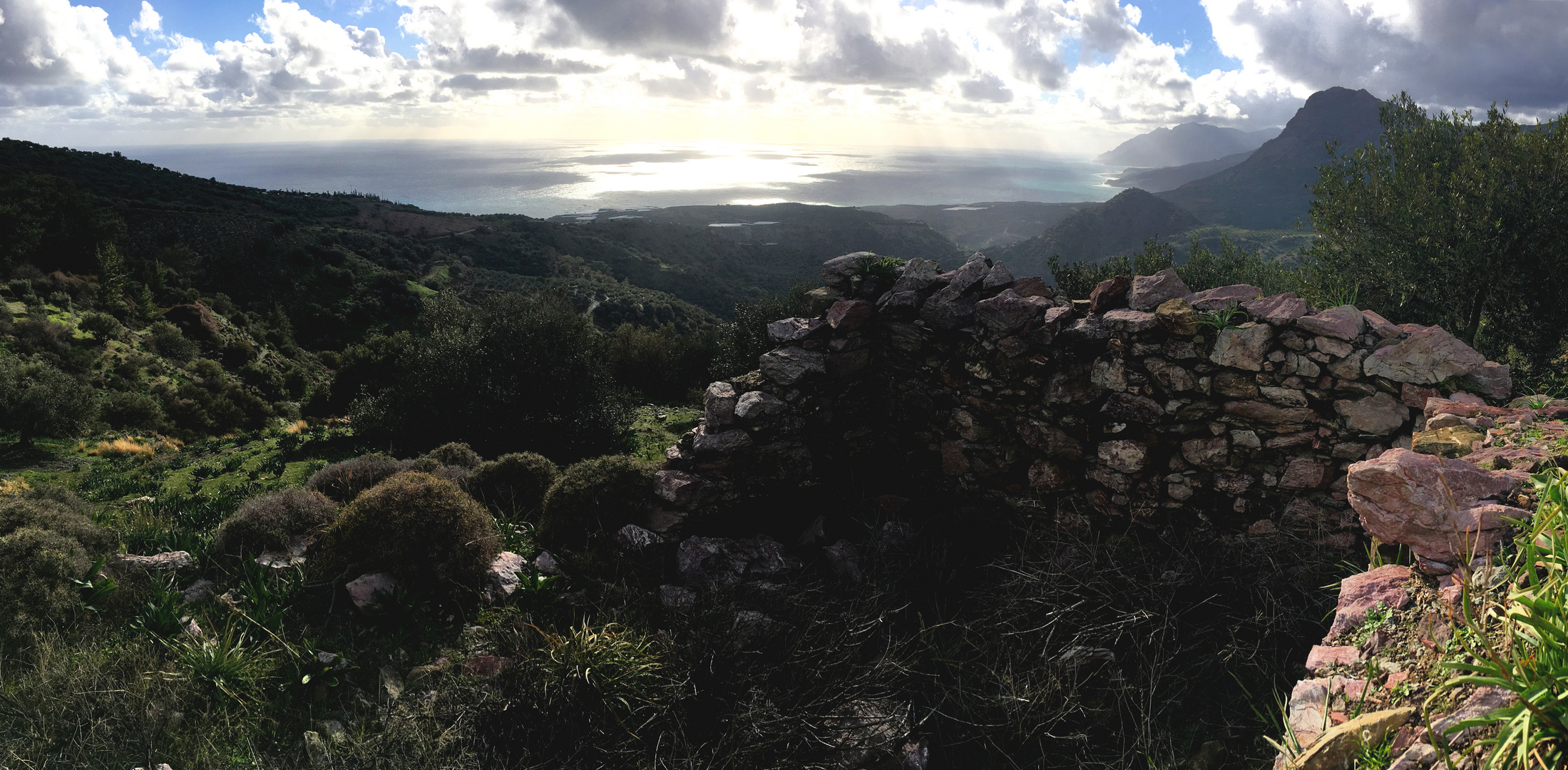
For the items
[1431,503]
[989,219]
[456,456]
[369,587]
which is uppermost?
[989,219]

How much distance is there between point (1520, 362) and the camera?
8.36 meters

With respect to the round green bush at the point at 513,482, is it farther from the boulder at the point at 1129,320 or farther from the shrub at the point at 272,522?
the boulder at the point at 1129,320

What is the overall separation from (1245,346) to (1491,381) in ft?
4.29

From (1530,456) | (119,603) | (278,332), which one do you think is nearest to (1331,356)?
(1530,456)

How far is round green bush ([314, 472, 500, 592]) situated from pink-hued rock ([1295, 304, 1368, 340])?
249 inches

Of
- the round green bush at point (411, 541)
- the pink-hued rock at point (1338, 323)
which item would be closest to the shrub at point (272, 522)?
the round green bush at point (411, 541)

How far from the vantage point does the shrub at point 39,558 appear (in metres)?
4.47

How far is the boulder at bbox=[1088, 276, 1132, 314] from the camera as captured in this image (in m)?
5.89

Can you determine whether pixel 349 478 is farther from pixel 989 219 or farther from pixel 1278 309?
pixel 989 219

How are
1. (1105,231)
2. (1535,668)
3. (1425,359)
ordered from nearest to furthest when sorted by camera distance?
(1535,668) < (1425,359) < (1105,231)

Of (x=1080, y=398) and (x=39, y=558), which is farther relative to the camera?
(x=1080, y=398)

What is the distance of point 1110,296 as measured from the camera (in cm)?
589

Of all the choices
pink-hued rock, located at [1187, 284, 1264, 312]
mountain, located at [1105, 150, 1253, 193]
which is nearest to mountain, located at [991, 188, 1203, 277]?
pink-hued rock, located at [1187, 284, 1264, 312]

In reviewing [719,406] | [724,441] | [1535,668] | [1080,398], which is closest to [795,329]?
[719,406]
